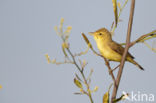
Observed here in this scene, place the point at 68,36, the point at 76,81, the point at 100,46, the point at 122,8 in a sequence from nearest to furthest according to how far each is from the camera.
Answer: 1. the point at 68,36
2. the point at 76,81
3. the point at 122,8
4. the point at 100,46

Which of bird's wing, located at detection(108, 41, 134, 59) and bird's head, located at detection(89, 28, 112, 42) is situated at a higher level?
bird's head, located at detection(89, 28, 112, 42)

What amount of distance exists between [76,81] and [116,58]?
1.35 feet

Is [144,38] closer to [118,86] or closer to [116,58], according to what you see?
[118,86]

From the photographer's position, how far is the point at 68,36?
0.38m

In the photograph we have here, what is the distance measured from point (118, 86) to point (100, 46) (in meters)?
0.57

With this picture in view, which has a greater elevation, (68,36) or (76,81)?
(68,36)

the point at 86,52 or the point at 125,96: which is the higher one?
the point at 86,52

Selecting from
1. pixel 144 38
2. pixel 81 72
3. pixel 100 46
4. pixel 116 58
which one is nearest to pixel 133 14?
pixel 144 38

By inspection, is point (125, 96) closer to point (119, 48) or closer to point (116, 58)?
point (116, 58)

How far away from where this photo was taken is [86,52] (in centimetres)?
40

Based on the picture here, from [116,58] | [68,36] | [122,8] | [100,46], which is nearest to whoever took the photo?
[68,36]

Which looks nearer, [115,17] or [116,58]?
[115,17]

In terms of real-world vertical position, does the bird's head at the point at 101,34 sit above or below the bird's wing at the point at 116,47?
above

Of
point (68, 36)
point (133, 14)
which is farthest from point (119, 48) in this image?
point (68, 36)
